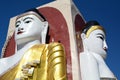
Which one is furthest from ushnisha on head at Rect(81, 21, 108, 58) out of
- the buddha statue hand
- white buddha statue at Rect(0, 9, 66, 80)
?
the buddha statue hand

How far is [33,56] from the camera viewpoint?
3.53 metres

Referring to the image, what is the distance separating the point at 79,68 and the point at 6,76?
959 mm

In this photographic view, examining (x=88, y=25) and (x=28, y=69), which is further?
(x=88, y=25)

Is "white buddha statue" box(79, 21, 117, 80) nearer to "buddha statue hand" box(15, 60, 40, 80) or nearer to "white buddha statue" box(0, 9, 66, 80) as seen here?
"white buddha statue" box(0, 9, 66, 80)

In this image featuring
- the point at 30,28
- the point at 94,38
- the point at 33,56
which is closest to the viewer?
the point at 33,56

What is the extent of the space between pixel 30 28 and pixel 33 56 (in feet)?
1.52

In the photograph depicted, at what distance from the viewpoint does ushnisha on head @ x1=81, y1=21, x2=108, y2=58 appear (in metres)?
3.98

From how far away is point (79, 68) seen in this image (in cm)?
367

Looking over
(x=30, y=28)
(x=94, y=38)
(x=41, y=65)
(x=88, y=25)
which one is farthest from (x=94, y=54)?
(x=30, y=28)

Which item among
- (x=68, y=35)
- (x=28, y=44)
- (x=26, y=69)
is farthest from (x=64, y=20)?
(x=26, y=69)

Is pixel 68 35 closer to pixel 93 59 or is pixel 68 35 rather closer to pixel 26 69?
pixel 93 59

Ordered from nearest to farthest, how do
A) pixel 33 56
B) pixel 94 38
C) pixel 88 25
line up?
pixel 33 56
pixel 94 38
pixel 88 25

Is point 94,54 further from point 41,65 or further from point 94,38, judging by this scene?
point 41,65

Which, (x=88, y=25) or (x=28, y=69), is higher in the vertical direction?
(x=88, y=25)
